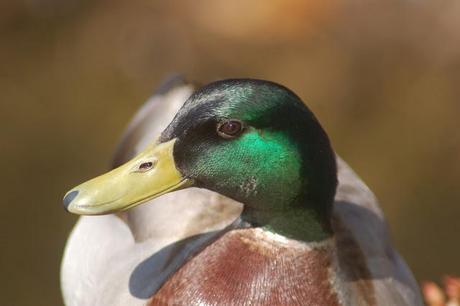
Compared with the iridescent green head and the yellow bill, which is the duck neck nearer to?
the iridescent green head

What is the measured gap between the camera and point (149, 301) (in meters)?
3.66

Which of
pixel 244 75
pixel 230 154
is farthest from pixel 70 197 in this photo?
pixel 244 75

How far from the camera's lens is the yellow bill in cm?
325

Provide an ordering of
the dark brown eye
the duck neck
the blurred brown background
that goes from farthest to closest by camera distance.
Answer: the blurred brown background < the duck neck < the dark brown eye

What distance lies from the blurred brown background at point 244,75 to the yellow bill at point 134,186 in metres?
2.24

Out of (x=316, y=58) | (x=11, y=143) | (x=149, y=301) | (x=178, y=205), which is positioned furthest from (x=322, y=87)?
(x=149, y=301)

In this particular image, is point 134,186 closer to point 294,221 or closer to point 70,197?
point 70,197

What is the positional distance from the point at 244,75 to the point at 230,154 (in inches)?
129

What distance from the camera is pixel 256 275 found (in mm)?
3490

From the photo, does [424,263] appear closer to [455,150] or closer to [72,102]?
[455,150]

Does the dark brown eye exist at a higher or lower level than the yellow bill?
higher

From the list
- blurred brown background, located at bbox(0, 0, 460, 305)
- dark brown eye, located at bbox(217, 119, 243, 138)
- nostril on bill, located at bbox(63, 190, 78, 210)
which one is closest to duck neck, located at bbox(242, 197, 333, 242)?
dark brown eye, located at bbox(217, 119, 243, 138)

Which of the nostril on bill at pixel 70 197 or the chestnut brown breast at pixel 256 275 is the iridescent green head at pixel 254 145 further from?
the nostril on bill at pixel 70 197

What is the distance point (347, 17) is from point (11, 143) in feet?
7.52
